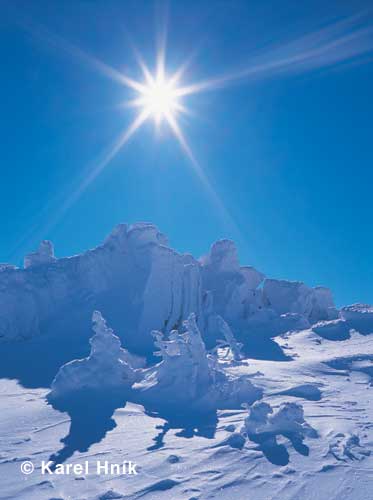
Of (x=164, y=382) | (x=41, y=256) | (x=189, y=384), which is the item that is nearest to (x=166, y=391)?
(x=164, y=382)

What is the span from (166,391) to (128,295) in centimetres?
2150

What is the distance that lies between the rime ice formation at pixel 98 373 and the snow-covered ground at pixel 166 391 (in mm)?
57

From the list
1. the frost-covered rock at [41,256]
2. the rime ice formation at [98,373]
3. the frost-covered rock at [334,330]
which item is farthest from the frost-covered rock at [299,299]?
the rime ice formation at [98,373]

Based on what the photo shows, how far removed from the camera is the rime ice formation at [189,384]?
20500 millimetres

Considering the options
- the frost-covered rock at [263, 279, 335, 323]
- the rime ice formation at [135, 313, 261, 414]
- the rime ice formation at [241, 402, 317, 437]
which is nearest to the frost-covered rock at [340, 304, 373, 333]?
the frost-covered rock at [263, 279, 335, 323]

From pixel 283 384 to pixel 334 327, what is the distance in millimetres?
21510

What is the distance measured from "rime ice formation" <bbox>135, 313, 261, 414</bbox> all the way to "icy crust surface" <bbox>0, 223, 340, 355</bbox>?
483 inches

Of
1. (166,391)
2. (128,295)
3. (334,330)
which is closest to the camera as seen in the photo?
(166,391)

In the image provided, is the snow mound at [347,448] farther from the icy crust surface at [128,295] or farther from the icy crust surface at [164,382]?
the icy crust surface at [128,295]

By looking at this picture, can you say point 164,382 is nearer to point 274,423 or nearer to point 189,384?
point 189,384

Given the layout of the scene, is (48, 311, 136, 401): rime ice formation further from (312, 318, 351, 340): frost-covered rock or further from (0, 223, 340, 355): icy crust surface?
(312, 318, 351, 340): frost-covered rock

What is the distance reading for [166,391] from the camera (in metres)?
21.4

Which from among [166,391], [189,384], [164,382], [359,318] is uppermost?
[359,318]

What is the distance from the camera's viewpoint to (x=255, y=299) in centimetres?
5281
